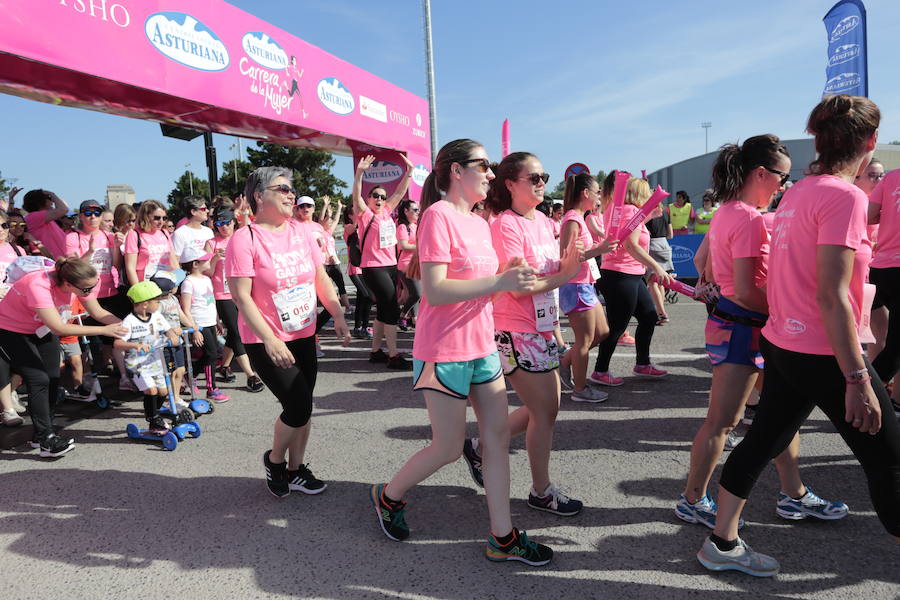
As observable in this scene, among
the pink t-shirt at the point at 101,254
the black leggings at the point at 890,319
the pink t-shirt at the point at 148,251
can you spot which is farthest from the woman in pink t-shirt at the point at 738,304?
the pink t-shirt at the point at 101,254

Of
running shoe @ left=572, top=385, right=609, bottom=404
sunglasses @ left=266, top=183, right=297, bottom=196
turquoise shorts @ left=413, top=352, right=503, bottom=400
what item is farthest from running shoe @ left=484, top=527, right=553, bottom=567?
running shoe @ left=572, top=385, right=609, bottom=404

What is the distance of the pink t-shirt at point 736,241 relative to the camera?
8.64 feet

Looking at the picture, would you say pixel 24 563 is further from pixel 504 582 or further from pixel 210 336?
pixel 210 336

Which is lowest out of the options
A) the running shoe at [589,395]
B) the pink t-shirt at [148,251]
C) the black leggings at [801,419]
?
the running shoe at [589,395]

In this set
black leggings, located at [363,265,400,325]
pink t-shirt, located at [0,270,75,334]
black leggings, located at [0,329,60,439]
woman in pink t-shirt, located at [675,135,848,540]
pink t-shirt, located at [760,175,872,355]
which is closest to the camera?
pink t-shirt, located at [760,175,872,355]

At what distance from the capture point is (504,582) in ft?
8.04

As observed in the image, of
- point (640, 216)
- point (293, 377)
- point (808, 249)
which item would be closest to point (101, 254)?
point (293, 377)

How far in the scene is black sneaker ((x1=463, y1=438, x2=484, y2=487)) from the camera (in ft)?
11.0

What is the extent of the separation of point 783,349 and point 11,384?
5728 mm

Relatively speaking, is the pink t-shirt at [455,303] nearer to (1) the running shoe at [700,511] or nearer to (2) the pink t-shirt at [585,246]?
(1) the running shoe at [700,511]

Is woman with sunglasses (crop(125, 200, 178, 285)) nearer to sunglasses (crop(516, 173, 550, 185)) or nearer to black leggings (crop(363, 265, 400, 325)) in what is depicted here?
black leggings (crop(363, 265, 400, 325))

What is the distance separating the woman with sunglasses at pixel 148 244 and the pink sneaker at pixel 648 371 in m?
4.95

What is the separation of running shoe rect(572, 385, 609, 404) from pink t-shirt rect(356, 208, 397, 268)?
283cm

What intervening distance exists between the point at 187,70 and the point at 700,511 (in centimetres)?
661
